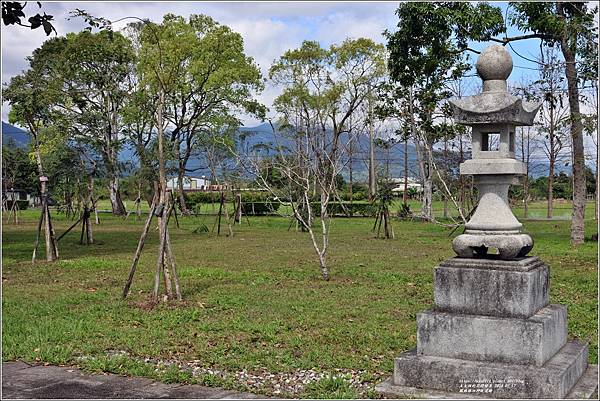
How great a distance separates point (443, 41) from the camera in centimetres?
1756

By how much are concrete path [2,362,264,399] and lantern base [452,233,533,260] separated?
6.43 ft

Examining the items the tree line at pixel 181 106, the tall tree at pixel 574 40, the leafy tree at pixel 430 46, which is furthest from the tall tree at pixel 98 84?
the tall tree at pixel 574 40

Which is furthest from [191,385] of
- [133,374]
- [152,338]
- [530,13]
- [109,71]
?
[109,71]

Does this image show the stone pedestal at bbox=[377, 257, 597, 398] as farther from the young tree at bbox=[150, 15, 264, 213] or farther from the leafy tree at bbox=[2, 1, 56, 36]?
the young tree at bbox=[150, 15, 264, 213]

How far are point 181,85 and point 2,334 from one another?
2656cm

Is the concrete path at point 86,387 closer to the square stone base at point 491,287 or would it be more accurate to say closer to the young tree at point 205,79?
the square stone base at point 491,287

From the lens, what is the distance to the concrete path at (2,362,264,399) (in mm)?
5230

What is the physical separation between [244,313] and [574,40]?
10842mm

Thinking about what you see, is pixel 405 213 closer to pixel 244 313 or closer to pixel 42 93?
pixel 42 93

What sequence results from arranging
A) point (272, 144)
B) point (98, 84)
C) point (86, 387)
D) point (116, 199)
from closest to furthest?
point (86, 387) → point (272, 144) → point (98, 84) → point (116, 199)

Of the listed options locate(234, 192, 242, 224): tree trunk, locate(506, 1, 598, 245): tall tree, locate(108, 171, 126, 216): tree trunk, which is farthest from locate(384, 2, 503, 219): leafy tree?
locate(108, 171, 126, 216): tree trunk

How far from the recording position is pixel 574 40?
50.1 ft

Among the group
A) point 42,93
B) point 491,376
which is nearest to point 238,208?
point 42,93

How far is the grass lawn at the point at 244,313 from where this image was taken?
19.8 feet
